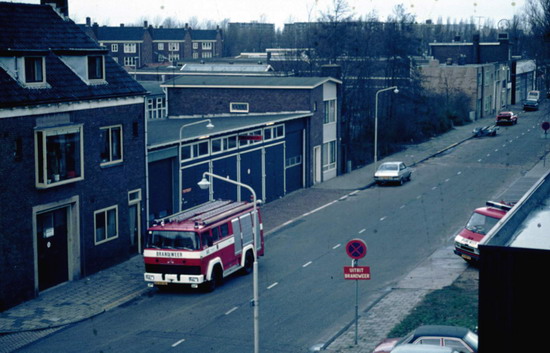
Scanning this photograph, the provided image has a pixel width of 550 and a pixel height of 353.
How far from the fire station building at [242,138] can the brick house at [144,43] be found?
7822cm

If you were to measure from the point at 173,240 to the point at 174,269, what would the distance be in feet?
3.02

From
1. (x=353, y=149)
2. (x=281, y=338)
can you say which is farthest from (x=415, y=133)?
(x=281, y=338)

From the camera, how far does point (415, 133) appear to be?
73312 mm

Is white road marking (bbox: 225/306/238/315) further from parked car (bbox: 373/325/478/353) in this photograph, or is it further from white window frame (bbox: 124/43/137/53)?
white window frame (bbox: 124/43/137/53)

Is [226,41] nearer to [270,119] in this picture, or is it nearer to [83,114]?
[270,119]

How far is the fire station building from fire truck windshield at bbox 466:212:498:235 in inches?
446

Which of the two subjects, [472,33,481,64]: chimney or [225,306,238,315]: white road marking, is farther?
[472,33,481,64]: chimney

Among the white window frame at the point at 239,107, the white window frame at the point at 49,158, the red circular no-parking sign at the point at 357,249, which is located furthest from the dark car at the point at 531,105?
the red circular no-parking sign at the point at 357,249

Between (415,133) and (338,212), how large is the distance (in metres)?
33.8

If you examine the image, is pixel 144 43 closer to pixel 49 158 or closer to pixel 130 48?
pixel 130 48

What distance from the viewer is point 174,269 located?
1031 inches

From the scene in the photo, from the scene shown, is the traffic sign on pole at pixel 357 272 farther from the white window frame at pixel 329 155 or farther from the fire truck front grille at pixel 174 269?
the white window frame at pixel 329 155

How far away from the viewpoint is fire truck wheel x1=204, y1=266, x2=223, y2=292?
26.7 metres

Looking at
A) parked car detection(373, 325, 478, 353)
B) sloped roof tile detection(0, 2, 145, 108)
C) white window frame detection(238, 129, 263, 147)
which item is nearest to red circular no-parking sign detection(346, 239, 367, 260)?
parked car detection(373, 325, 478, 353)
